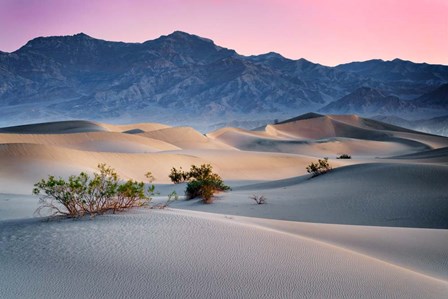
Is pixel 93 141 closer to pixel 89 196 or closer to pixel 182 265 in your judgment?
pixel 89 196

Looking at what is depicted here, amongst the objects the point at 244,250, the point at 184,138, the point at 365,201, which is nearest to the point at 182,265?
the point at 244,250

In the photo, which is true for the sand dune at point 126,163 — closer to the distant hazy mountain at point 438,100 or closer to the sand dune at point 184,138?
the sand dune at point 184,138

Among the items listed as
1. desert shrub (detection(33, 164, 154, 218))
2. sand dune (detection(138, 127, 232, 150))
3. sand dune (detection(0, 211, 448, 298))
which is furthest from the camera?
sand dune (detection(138, 127, 232, 150))

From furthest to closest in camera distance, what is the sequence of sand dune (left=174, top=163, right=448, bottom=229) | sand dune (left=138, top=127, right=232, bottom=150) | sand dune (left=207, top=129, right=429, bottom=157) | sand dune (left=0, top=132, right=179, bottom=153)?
sand dune (left=207, top=129, right=429, bottom=157) < sand dune (left=138, top=127, right=232, bottom=150) < sand dune (left=0, top=132, right=179, bottom=153) < sand dune (left=174, top=163, right=448, bottom=229)

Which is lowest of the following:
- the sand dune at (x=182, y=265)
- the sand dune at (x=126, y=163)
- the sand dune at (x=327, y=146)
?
the sand dune at (x=182, y=265)

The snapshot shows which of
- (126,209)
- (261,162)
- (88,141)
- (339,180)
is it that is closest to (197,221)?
(126,209)

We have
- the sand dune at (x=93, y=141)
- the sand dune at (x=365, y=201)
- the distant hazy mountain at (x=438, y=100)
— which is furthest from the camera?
the distant hazy mountain at (x=438, y=100)

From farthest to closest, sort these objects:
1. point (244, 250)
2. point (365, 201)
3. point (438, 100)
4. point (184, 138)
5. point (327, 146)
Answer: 1. point (438, 100)
2. point (327, 146)
3. point (184, 138)
4. point (365, 201)
5. point (244, 250)

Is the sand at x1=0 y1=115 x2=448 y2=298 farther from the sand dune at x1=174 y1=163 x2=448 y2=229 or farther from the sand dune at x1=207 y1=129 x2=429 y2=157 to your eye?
the sand dune at x1=207 y1=129 x2=429 y2=157

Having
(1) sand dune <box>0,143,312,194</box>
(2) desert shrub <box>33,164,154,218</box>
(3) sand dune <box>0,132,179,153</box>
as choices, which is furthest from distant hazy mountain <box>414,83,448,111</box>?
(2) desert shrub <box>33,164,154,218</box>

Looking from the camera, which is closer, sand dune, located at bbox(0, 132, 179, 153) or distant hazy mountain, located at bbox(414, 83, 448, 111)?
sand dune, located at bbox(0, 132, 179, 153)

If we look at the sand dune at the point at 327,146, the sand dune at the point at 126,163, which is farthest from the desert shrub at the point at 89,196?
the sand dune at the point at 327,146

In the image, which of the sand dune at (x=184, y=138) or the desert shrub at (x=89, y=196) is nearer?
the desert shrub at (x=89, y=196)

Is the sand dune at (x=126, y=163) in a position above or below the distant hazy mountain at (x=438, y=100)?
below
